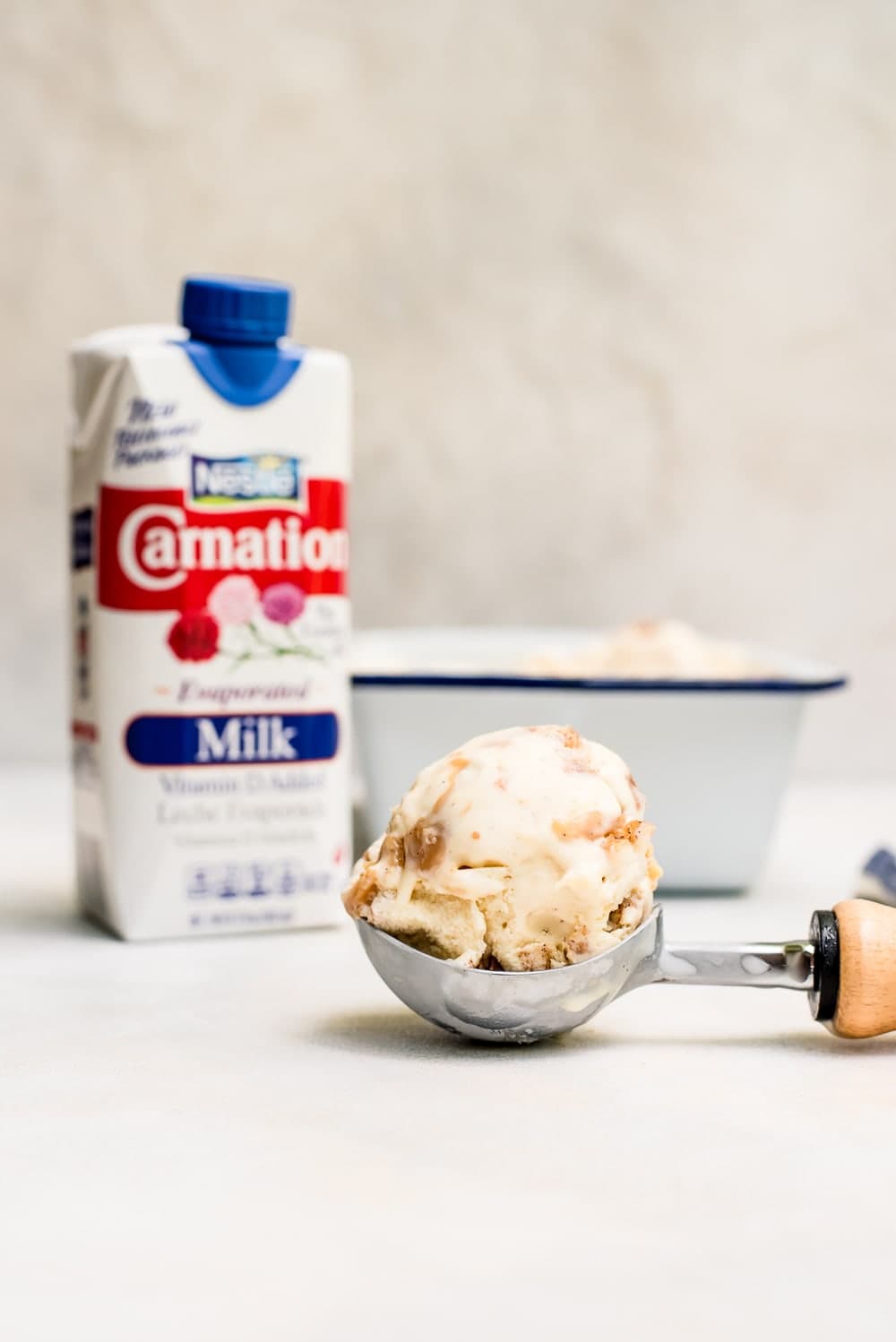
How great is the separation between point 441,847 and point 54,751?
1004 mm

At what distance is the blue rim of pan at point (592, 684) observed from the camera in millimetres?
971

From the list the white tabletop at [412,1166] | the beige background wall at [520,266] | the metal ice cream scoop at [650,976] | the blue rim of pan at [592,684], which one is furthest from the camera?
the beige background wall at [520,266]

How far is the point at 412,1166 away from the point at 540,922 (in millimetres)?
141

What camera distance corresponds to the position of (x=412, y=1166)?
0.52m

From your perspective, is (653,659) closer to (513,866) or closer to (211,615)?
(211,615)

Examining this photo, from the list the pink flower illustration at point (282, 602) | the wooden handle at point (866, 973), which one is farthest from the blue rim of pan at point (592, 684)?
the wooden handle at point (866, 973)

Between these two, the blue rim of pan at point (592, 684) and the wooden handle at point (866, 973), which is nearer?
the wooden handle at point (866, 973)

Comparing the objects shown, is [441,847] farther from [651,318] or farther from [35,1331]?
[651,318]

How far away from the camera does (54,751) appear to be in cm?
157

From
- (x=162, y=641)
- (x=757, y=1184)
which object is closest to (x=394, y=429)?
(x=162, y=641)

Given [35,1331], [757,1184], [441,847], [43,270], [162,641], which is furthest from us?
[43,270]

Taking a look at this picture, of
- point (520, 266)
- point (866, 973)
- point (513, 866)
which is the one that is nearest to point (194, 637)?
point (513, 866)

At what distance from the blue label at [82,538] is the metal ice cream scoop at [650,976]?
327 mm

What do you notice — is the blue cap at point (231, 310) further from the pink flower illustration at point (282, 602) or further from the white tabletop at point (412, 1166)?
the white tabletop at point (412, 1166)
